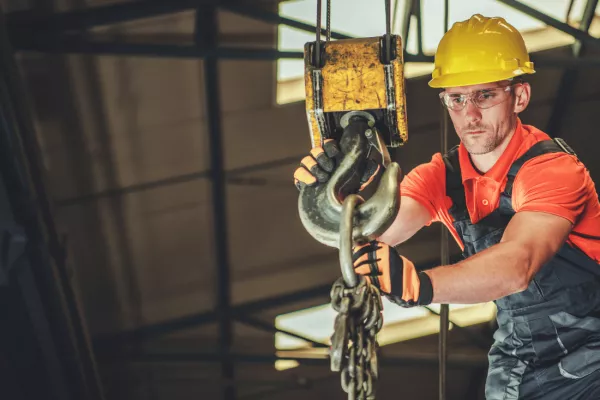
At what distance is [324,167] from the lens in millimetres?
2197

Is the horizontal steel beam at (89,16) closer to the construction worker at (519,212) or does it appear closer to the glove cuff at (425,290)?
the construction worker at (519,212)

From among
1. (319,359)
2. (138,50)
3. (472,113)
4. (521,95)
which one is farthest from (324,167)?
(319,359)

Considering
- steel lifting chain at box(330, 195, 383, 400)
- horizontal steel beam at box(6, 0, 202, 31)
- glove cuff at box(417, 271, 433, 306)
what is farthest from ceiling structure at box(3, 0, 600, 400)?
steel lifting chain at box(330, 195, 383, 400)

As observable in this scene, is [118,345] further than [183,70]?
Yes

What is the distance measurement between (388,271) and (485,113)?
108 cm

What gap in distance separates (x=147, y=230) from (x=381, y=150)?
196 inches

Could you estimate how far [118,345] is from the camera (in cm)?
767

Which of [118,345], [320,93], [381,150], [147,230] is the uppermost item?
[320,93]

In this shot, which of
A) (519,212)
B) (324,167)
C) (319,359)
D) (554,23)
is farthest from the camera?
(319,359)

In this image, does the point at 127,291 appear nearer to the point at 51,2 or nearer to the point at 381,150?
the point at 51,2

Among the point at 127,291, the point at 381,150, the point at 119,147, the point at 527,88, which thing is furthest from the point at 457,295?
the point at 127,291

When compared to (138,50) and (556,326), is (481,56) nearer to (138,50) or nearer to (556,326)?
(556,326)

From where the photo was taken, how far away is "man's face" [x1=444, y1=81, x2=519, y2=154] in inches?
114

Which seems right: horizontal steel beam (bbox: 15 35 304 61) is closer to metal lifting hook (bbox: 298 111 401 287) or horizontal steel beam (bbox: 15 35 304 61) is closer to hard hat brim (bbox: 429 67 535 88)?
hard hat brim (bbox: 429 67 535 88)
